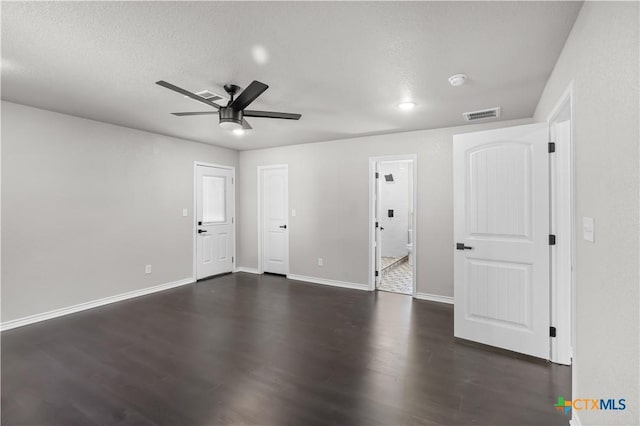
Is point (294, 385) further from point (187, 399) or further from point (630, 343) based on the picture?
point (630, 343)

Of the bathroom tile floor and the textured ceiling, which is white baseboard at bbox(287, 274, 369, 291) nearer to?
the bathroom tile floor

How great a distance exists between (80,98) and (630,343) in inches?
181

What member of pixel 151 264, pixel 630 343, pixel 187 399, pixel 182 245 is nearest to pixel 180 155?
pixel 182 245

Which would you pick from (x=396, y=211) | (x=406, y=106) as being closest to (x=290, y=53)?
(x=406, y=106)

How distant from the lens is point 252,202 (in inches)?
243

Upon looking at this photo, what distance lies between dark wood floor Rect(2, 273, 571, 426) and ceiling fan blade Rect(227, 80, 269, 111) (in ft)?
7.35

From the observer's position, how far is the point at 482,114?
366 cm

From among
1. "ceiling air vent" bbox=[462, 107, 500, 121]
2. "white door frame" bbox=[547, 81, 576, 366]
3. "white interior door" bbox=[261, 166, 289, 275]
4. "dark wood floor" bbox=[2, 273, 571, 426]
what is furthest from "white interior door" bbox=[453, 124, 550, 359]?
"white interior door" bbox=[261, 166, 289, 275]

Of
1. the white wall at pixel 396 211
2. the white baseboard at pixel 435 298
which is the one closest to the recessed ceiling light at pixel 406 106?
the white baseboard at pixel 435 298

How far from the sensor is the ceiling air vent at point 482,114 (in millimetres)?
3521

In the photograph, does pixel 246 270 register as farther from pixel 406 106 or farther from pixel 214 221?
pixel 406 106

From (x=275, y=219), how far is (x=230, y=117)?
3.37 metres

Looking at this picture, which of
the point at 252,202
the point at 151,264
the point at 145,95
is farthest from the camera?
the point at 252,202

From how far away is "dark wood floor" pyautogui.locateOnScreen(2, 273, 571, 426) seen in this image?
1.94m
